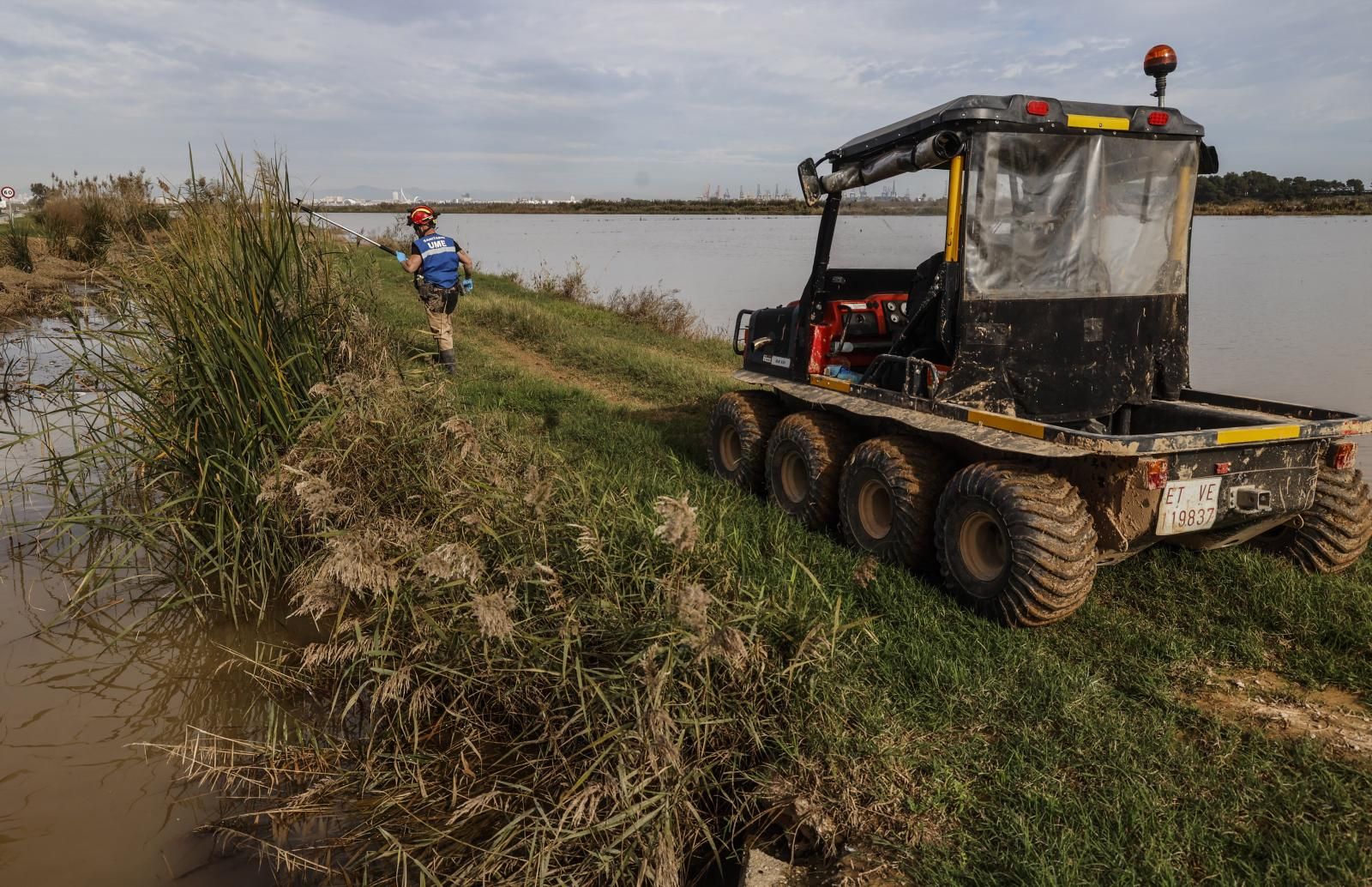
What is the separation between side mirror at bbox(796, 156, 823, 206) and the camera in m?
5.95

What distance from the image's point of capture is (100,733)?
4.17m

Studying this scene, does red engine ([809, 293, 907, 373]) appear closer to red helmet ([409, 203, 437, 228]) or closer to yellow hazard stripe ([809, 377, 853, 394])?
yellow hazard stripe ([809, 377, 853, 394])

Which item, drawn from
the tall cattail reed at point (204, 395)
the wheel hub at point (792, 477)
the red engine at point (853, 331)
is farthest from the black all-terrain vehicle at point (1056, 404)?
the tall cattail reed at point (204, 395)

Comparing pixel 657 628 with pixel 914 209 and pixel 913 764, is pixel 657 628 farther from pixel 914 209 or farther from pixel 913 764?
pixel 914 209

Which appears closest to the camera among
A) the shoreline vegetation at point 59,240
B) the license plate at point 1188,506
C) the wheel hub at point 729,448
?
the license plate at point 1188,506

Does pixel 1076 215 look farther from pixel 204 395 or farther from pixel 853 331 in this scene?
pixel 204 395

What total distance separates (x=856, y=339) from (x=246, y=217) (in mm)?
3707

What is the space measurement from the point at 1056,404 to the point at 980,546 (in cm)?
93

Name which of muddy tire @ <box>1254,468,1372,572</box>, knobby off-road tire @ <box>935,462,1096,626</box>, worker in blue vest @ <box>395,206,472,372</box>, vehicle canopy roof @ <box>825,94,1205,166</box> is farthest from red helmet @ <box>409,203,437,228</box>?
muddy tire @ <box>1254,468,1372,572</box>

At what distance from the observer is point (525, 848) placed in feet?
9.77

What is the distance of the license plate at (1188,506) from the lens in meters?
4.08

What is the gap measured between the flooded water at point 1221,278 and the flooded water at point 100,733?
4477 millimetres

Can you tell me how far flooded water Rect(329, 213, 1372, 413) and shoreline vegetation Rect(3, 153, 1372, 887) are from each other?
2527 millimetres

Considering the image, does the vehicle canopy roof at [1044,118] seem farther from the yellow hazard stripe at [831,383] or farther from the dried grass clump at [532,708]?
the dried grass clump at [532,708]
